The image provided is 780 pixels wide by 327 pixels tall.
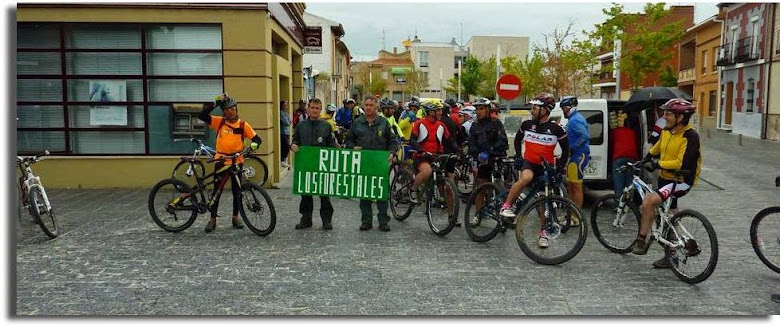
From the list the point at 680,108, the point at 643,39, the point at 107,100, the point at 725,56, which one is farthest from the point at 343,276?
the point at 725,56

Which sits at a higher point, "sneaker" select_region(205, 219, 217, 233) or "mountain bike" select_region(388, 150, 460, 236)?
"mountain bike" select_region(388, 150, 460, 236)

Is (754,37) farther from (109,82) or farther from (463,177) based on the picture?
(109,82)

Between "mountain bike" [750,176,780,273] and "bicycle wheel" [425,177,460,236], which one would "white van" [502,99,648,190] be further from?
"mountain bike" [750,176,780,273]

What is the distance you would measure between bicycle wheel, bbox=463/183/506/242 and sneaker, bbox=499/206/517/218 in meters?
0.24

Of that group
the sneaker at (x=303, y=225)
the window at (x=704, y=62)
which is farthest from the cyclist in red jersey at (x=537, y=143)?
the window at (x=704, y=62)

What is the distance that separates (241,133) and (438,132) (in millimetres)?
2707

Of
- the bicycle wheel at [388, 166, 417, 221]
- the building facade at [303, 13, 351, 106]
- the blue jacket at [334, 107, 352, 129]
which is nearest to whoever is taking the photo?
the bicycle wheel at [388, 166, 417, 221]

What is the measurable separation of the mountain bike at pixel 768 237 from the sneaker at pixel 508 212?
91.1 inches

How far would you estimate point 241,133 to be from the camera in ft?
26.3

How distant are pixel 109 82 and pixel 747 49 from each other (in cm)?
3076

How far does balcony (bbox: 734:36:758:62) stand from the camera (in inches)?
1227

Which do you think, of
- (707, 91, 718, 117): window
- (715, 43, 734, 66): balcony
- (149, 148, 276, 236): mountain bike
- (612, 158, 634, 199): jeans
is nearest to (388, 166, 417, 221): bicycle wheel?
(149, 148, 276, 236): mountain bike

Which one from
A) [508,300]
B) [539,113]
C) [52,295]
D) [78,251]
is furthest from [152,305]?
[539,113]

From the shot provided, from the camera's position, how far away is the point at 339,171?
26.5ft
